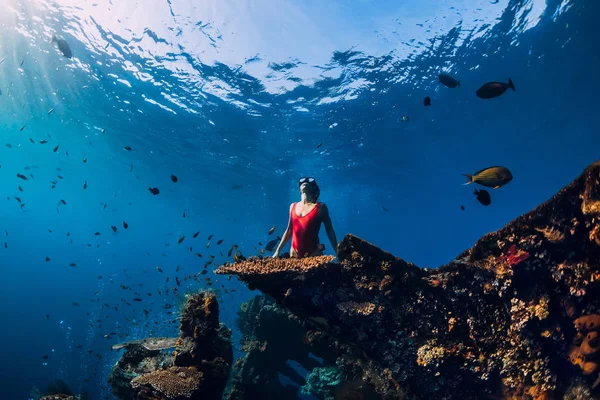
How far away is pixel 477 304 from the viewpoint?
4109 mm

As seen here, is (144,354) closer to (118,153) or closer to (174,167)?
(174,167)

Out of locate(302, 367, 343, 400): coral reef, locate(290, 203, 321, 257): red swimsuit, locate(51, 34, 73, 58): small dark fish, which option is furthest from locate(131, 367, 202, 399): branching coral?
locate(51, 34, 73, 58): small dark fish

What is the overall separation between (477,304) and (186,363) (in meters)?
4.64

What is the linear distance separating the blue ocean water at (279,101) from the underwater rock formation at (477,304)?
546 centimetres

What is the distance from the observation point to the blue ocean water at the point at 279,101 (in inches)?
594

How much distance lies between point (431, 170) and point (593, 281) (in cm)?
3207

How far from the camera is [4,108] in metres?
30.6

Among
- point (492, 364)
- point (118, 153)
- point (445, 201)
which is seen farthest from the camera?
point (445, 201)

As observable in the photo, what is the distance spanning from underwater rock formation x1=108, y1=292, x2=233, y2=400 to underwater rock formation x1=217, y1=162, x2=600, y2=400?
1.55 metres

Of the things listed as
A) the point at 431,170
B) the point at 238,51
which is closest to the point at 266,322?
the point at 238,51

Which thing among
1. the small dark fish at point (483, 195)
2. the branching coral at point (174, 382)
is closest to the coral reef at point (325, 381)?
the branching coral at point (174, 382)

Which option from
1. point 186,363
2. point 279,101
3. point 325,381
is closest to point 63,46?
point 186,363

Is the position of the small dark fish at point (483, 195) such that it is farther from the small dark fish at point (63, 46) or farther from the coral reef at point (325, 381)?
the small dark fish at point (63, 46)

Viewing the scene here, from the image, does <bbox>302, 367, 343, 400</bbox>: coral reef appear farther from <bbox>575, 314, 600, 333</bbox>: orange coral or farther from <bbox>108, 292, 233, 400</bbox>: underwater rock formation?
<bbox>575, 314, 600, 333</bbox>: orange coral
